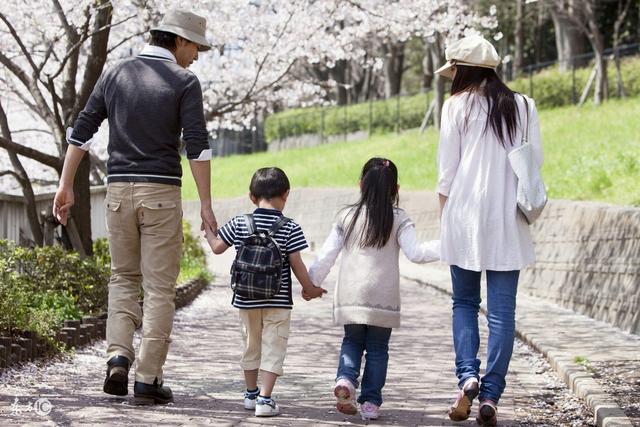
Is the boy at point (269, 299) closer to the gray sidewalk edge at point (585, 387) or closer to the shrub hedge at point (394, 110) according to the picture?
the gray sidewalk edge at point (585, 387)

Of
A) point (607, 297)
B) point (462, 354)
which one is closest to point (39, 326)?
point (462, 354)

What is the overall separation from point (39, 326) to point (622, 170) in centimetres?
1025

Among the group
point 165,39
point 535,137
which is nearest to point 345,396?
point 535,137

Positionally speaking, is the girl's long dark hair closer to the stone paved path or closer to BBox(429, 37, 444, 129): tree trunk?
the stone paved path

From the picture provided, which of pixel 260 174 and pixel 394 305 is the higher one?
pixel 260 174

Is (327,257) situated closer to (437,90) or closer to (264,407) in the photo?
(264,407)

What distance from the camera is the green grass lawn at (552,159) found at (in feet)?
51.5

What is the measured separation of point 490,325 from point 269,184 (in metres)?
1.33

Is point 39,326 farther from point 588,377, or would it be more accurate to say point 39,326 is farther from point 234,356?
point 588,377

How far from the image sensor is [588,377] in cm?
730

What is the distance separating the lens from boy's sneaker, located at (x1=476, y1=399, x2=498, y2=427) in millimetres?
5492

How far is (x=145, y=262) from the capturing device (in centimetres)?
587

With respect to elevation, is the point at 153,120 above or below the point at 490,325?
above

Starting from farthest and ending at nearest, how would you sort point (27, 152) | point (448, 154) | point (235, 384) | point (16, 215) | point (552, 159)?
point (552, 159)
point (16, 215)
point (27, 152)
point (235, 384)
point (448, 154)
